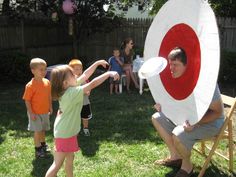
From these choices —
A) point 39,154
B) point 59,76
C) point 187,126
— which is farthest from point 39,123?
point 187,126

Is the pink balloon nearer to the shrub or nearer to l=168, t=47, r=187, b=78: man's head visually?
the shrub

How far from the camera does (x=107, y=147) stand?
5.52m

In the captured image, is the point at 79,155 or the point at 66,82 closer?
the point at 66,82

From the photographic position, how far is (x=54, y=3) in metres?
12.7

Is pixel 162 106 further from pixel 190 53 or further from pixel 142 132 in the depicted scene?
pixel 142 132

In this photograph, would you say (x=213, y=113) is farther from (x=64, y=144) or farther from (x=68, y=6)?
(x=68, y=6)

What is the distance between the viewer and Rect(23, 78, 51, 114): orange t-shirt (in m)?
4.88

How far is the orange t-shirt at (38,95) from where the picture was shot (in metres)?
4.88

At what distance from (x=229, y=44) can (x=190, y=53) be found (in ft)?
Answer: 30.1

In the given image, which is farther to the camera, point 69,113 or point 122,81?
point 122,81

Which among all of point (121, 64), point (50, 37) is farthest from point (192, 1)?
point (50, 37)

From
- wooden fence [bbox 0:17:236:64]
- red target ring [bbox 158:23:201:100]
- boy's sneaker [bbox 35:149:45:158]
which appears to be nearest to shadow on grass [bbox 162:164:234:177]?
red target ring [bbox 158:23:201:100]

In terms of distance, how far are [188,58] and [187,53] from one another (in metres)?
0.06

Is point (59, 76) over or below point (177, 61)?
below
